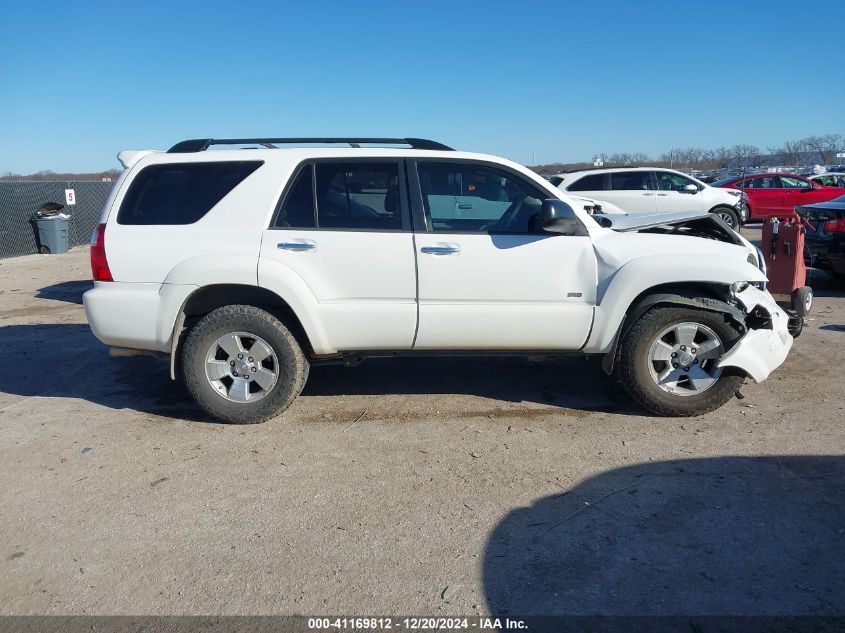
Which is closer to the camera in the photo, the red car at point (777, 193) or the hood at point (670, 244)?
the hood at point (670, 244)

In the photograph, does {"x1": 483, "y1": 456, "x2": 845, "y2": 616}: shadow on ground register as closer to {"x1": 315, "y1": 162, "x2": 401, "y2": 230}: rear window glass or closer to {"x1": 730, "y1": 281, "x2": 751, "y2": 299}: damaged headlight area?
{"x1": 730, "y1": 281, "x2": 751, "y2": 299}: damaged headlight area

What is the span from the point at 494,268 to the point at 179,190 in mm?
2352

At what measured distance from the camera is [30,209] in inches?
717

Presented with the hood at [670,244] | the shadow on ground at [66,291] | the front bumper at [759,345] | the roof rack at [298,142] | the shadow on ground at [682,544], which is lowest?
the shadow on ground at [682,544]

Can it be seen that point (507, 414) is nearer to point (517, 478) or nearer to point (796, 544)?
point (517, 478)

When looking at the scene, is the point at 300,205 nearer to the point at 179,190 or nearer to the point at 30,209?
the point at 179,190

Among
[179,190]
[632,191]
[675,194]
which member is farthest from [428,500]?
[675,194]

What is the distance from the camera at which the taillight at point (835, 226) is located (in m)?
9.30

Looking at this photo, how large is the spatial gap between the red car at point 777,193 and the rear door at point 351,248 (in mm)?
18953

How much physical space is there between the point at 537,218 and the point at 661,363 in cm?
137

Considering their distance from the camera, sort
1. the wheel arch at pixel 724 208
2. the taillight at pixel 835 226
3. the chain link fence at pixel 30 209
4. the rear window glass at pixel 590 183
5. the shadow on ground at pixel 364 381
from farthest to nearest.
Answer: the wheel arch at pixel 724 208 → the chain link fence at pixel 30 209 → the rear window glass at pixel 590 183 → the taillight at pixel 835 226 → the shadow on ground at pixel 364 381

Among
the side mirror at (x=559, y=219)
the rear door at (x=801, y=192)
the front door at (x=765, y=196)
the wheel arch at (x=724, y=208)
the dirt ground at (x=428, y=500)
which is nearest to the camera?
the dirt ground at (x=428, y=500)

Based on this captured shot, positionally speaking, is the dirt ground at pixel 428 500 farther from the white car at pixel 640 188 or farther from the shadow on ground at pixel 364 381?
the white car at pixel 640 188

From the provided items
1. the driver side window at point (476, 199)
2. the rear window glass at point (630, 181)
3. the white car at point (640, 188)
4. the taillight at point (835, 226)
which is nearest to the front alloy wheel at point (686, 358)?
the driver side window at point (476, 199)
